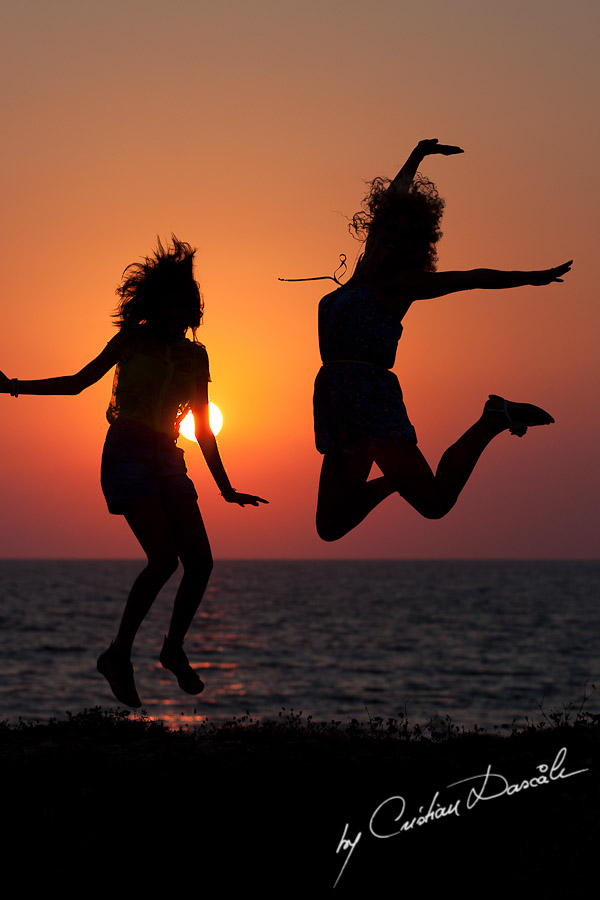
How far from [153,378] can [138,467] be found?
2.05ft

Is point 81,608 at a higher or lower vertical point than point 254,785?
lower

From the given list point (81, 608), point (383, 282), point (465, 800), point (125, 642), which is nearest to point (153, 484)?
point (125, 642)

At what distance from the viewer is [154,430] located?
7133 mm

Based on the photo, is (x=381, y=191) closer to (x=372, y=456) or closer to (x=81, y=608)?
(x=372, y=456)

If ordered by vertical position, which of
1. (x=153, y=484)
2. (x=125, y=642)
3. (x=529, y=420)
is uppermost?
(x=529, y=420)

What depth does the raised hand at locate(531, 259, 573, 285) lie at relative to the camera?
671 cm

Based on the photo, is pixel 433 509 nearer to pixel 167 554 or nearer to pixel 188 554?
pixel 188 554

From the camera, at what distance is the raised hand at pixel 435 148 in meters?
7.79

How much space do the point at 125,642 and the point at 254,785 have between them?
144 centimetres

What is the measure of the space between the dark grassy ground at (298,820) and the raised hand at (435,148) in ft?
15.1

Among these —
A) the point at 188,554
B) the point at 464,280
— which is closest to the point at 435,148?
the point at 464,280

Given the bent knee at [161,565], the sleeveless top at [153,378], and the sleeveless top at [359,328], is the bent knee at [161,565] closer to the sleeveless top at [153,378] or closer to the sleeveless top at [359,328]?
the sleeveless top at [153,378]

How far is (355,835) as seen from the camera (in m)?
6.86
